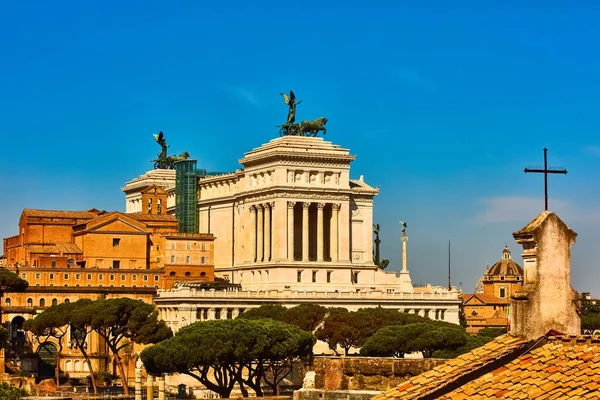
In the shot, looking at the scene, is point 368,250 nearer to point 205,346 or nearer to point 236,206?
point 236,206

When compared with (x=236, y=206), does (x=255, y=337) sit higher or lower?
lower

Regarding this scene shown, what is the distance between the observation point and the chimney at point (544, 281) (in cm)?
1703

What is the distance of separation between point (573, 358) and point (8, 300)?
374 ft

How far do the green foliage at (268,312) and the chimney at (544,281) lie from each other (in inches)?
3994

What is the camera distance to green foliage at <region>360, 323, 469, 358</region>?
320 ft

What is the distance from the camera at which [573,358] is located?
1606 cm

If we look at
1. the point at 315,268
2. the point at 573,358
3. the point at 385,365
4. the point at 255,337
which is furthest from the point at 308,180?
the point at 573,358

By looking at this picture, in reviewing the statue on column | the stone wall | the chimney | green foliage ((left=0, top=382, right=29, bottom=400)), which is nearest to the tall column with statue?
the statue on column

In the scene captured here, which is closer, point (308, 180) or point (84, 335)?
point (84, 335)

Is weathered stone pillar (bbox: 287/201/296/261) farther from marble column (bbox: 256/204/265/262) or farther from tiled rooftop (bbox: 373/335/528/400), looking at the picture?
tiled rooftop (bbox: 373/335/528/400)

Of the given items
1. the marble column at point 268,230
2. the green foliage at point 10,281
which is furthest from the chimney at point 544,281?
the marble column at point 268,230

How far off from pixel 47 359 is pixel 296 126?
3790cm

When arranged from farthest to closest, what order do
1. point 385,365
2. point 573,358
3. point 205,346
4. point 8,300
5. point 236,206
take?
point 236,206
point 8,300
point 205,346
point 385,365
point 573,358

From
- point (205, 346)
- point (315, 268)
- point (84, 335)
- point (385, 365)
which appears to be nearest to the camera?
point (385, 365)
